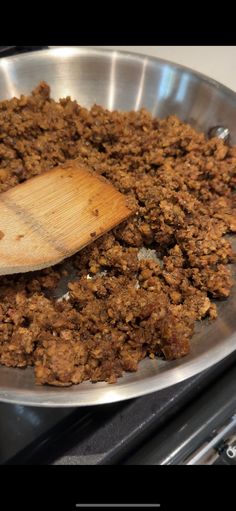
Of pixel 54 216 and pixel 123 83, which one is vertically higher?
pixel 123 83

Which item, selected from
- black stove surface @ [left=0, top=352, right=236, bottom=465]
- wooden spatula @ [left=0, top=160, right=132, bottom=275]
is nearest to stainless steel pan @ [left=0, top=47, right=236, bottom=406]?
wooden spatula @ [left=0, top=160, right=132, bottom=275]

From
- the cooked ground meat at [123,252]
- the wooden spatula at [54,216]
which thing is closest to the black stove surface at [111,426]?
the cooked ground meat at [123,252]

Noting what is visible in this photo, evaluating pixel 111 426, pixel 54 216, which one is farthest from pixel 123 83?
pixel 111 426

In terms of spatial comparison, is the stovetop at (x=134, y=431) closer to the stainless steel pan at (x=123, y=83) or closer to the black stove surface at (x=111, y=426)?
the black stove surface at (x=111, y=426)

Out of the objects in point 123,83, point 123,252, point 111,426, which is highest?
point 123,83

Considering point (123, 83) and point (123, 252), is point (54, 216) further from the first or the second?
point (123, 83)

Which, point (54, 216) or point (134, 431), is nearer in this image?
point (134, 431)

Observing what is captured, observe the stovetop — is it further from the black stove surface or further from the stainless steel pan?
the stainless steel pan

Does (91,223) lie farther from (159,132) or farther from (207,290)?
(159,132)
